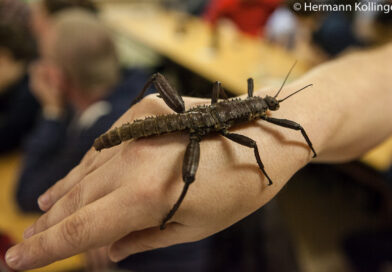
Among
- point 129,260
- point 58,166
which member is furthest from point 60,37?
point 129,260

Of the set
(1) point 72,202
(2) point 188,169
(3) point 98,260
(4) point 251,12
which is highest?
(4) point 251,12

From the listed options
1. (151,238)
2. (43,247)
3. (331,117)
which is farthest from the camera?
(331,117)

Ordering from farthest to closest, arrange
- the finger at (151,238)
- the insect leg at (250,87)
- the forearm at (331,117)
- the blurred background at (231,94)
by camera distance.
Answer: the insect leg at (250,87) → the blurred background at (231,94) → the forearm at (331,117) → the finger at (151,238)

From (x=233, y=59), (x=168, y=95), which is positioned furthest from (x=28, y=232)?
(x=233, y=59)

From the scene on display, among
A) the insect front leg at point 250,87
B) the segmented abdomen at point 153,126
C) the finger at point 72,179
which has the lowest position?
the finger at point 72,179

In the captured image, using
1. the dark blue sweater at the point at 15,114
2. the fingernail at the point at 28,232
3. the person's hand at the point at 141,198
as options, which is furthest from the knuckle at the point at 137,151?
the dark blue sweater at the point at 15,114

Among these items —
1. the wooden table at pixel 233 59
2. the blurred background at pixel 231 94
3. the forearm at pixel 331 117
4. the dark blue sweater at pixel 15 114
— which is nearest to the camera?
the forearm at pixel 331 117

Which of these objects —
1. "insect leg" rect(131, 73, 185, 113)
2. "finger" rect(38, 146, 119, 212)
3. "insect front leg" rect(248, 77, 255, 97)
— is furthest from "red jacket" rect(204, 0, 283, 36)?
"finger" rect(38, 146, 119, 212)

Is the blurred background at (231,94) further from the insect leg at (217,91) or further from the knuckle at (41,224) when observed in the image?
the knuckle at (41,224)

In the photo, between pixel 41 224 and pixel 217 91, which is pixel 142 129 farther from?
pixel 41 224
